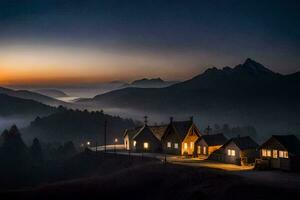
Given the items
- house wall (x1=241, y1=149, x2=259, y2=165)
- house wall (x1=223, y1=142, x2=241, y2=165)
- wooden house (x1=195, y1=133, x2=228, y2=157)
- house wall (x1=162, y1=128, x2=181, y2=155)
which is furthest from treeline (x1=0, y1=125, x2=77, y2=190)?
house wall (x1=241, y1=149, x2=259, y2=165)

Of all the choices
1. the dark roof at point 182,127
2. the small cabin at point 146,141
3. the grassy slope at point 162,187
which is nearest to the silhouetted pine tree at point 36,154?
the small cabin at point 146,141

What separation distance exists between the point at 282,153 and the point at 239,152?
10614mm

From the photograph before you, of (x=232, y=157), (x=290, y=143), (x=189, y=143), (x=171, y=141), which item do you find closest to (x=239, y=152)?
(x=232, y=157)

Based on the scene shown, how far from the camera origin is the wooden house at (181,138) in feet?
301

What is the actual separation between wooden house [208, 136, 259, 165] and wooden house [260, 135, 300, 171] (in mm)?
4722

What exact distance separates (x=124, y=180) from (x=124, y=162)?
68.8 feet

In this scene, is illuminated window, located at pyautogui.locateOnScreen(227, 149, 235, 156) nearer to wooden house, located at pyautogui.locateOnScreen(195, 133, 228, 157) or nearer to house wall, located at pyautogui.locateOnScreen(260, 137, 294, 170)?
house wall, located at pyautogui.locateOnScreen(260, 137, 294, 170)

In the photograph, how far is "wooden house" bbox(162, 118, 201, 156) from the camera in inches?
3610

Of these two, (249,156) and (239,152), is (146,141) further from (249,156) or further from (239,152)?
(249,156)

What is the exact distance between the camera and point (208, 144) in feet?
285

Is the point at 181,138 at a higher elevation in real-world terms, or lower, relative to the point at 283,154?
higher

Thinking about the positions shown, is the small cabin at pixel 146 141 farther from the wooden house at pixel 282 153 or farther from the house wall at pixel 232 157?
the wooden house at pixel 282 153

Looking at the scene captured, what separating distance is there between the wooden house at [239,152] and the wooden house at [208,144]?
6764mm

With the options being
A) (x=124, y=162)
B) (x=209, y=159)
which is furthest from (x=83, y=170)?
(x=209, y=159)
